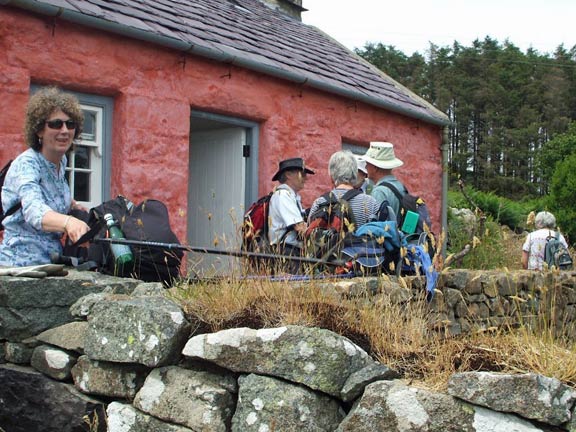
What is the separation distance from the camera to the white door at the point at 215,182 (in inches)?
331

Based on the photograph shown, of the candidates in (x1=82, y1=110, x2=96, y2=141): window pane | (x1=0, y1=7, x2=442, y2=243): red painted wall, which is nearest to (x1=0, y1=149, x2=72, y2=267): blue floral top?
(x1=0, y1=7, x2=442, y2=243): red painted wall

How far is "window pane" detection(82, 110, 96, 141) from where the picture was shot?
268 inches

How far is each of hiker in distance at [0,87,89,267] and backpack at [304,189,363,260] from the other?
5.01 feet

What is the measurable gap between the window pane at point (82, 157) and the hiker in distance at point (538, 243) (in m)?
4.88

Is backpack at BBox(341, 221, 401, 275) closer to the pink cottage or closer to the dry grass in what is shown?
the dry grass

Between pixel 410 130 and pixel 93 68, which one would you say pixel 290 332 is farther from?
pixel 410 130

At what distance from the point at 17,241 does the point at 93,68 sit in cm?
284

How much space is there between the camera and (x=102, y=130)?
6859 millimetres

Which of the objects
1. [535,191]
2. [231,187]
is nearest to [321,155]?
[231,187]

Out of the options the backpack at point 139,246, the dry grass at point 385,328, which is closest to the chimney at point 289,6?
the backpack at point 139,246

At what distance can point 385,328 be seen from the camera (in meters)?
3.35

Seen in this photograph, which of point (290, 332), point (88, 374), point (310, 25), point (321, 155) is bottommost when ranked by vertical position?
point (88, 374)

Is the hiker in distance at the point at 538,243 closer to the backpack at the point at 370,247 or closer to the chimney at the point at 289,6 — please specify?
the backpack at the point at 370,247

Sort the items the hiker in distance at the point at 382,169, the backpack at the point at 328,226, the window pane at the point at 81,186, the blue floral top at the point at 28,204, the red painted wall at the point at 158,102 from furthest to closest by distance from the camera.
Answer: the window pane at the point at 81,186
the red painted wall at the point at 158,102
the hiker in distance at the point at 382,169
the backpack at the point at 328,226
the blue floral top at the point at 28,204
